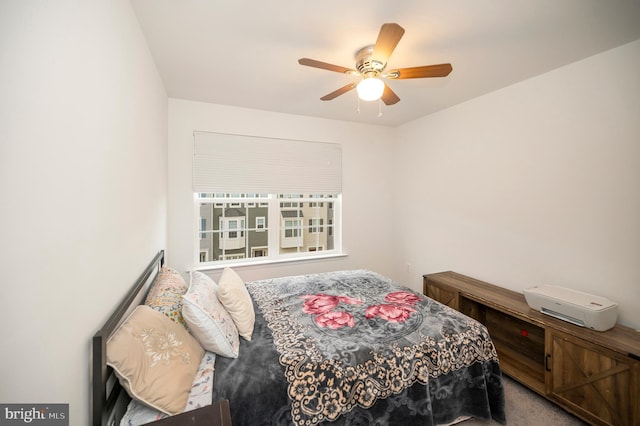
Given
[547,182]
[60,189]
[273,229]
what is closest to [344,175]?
[273,229]

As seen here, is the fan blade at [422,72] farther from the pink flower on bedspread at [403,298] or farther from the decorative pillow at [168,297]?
the decorative pillow at [168,297]

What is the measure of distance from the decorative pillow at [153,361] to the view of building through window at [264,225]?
203cm

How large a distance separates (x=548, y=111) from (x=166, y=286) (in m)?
3.48

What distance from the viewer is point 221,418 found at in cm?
85

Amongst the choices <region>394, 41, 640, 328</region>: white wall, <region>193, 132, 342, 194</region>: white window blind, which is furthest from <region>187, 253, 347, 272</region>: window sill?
<region>394, 41, 640, 328</region>: white wall

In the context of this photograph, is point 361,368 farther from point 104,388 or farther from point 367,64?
point 367,64

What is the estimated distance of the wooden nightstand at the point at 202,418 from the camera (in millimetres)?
818

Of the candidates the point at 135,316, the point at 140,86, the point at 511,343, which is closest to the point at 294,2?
the point at 140,86

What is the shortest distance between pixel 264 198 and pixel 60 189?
270 centimetres

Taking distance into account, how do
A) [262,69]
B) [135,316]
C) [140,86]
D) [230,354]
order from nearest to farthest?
[135,316] < [230,354] < [140,86] < [262,69]

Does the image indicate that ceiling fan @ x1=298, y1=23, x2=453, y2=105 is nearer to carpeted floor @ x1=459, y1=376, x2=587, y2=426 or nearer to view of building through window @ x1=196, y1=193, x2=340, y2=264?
view of building through window @ x1=196, y1=193, x2=340, y2=264

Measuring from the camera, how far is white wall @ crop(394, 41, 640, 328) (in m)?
1.96

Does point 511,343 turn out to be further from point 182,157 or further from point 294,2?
point 182,157

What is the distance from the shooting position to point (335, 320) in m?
1.90
